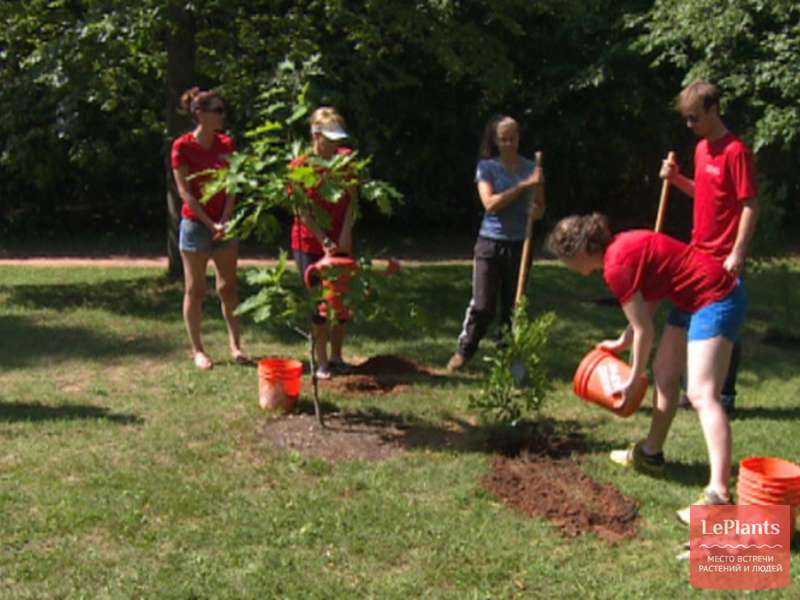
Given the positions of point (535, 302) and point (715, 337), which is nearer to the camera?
point (715, 337)

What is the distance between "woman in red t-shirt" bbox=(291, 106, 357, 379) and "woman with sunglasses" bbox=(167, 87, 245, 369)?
578mm

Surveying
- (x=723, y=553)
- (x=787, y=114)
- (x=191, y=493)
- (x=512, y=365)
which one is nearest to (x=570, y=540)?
(x=723, y=553)

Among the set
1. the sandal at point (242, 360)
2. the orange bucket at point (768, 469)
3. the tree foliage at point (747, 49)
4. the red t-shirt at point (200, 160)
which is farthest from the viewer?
the tree foliage at point (747, 49)

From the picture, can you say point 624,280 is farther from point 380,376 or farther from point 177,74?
point 177,74

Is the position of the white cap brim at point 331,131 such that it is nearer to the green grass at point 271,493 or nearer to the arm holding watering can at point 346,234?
the arm holding watering can at point 346,234

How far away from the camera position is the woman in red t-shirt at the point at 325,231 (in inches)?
231

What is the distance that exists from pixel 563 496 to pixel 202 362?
3262 millimetres

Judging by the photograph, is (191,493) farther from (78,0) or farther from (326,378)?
(78,0)

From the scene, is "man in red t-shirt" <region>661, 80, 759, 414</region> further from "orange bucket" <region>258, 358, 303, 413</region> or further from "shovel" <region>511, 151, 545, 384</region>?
"orange bucket" <region>258, 358, 303, 413</region>

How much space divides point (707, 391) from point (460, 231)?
492 inches

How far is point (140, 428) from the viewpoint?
5.68 m

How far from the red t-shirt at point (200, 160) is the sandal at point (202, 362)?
1.03 m

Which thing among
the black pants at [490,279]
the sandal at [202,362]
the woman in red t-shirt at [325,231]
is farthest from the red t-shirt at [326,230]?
the sandal at [202,362]

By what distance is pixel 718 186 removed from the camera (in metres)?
5.14
